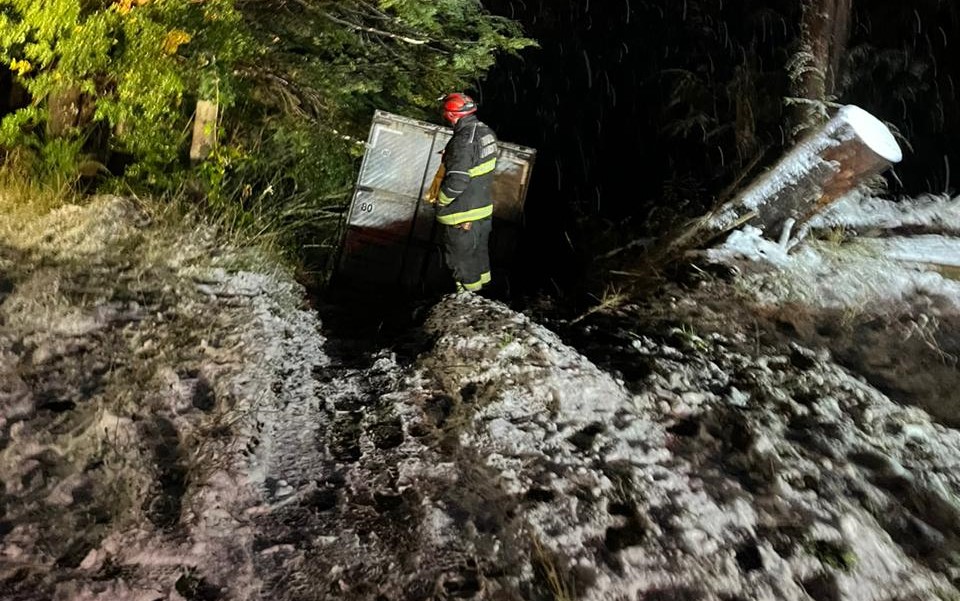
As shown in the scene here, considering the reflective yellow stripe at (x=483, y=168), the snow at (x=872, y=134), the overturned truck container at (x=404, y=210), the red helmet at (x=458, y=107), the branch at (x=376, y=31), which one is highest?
the snow at (x=872, y=134)

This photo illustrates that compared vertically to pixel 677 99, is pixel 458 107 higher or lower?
higher

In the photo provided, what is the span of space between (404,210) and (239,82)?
5.68 ft

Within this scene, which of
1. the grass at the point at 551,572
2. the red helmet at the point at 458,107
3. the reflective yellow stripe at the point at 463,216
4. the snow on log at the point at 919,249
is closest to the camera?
the grass at the point at 551,572

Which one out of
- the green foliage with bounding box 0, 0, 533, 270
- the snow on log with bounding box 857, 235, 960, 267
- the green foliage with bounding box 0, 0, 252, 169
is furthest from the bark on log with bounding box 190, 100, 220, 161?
the snow on log with bounding box 857, 235, 960, 267

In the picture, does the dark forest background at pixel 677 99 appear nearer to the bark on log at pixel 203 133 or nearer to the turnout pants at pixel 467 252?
the turnout pants at pixel 467 252

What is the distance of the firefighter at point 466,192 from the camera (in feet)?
16.3

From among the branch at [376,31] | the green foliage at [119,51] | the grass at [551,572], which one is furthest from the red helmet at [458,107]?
the grass at [551,572]

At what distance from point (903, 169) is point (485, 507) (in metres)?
7.59

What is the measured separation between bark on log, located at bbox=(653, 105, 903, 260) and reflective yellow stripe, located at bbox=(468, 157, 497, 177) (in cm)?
148

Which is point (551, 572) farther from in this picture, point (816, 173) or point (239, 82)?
point (239, 82)

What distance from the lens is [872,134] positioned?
4273 mm

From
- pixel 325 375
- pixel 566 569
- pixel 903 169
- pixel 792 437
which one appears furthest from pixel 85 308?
pixel 903 169

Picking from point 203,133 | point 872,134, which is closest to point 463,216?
point 203,133

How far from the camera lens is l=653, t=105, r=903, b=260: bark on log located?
4273 millimetres
